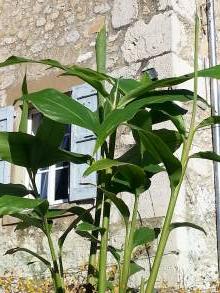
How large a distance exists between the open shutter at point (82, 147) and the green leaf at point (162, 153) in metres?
3.21

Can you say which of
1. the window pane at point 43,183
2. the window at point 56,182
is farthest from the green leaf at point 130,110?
the window pane at point 43,183

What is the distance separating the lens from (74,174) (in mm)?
4965

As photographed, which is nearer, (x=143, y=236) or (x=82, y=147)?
(x=143, y=236)

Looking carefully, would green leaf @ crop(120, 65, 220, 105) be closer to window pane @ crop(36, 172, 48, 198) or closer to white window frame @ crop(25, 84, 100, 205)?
white window frame @ crop(25, 84, 100, 205)

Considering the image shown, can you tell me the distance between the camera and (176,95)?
1684 mm

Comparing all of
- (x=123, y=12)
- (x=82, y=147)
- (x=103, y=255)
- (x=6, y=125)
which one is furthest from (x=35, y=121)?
(x=103, y=255)

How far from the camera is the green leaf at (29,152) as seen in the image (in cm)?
171

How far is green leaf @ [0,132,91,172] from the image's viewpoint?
1707 mm

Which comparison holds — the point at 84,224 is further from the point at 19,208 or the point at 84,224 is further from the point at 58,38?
the point at 58,38

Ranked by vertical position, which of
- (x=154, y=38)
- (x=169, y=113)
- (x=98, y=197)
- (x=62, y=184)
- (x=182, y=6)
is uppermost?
(x=182, y=6)

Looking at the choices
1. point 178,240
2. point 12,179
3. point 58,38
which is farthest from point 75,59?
point 178,240

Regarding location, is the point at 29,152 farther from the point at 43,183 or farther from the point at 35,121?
the point at 35,121

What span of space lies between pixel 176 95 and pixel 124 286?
0.56 meters

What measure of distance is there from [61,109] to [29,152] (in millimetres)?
227
